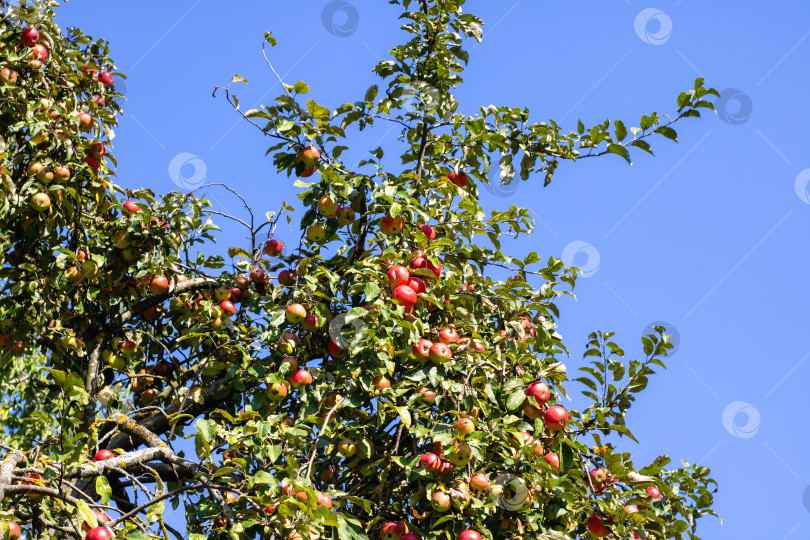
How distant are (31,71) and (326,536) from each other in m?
3.14

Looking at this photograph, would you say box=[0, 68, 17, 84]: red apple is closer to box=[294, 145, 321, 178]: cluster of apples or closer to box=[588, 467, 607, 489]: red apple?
box=[294, 145, 321, 178]: cluster of apples

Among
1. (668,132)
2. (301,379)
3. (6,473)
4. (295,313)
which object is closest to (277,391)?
(301,379)

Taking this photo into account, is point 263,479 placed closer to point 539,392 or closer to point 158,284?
point 539,392

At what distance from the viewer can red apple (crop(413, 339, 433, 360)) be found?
288 centimetres

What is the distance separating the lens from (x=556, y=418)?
273 centimetres

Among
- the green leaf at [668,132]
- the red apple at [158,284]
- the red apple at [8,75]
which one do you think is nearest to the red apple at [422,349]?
the green leaf at [668,132]

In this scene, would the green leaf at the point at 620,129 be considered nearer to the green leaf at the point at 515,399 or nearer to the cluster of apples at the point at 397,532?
the green leaf at the point at 515,399

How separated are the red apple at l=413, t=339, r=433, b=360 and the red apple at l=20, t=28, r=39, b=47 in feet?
9.31

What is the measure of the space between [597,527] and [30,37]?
3.77 m

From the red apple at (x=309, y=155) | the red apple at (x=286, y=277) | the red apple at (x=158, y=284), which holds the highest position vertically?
the red apple at (x=309, y=155)

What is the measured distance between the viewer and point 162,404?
12.3ft

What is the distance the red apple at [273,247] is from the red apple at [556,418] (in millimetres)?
1767

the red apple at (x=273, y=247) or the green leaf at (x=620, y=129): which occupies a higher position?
the green leaf at (x=620, y=129)

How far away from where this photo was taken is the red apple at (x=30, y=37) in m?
4.10
